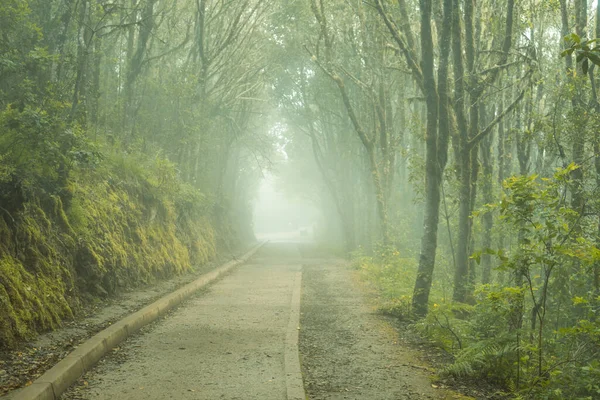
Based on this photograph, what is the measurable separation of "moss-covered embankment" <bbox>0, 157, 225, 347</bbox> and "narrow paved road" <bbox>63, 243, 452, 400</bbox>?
47.4 inches

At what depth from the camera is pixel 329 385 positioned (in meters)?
5.82

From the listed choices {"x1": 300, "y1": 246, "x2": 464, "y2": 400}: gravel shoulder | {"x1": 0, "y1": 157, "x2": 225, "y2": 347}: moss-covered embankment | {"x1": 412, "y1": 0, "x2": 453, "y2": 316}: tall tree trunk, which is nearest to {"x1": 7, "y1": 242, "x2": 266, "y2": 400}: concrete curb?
{"x1": 0, "y1": 157, "x2": 225, "y2": 347}: moss-covered embankment

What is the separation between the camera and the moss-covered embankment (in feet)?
22.3

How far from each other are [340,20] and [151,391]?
16608 millimetres

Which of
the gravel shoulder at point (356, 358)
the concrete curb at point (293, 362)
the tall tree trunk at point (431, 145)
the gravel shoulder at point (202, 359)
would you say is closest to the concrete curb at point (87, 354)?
the gravel shoulder at point (202, 359)

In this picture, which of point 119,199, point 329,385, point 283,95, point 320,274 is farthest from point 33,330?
point 283,95

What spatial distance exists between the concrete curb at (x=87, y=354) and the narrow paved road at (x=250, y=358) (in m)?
0.12

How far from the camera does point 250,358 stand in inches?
267

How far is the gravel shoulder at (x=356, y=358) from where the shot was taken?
18.5 feet

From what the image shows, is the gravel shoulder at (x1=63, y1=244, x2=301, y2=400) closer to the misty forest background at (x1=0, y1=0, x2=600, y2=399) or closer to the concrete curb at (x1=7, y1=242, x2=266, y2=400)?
the concrete curb at (x1=7, y1=242, x2=266, y2=400)

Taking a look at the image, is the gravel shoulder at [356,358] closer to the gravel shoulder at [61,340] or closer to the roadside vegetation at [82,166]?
the gravel shoulder at [61,340]

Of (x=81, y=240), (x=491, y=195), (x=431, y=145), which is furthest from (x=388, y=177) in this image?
(x=81, y=240)

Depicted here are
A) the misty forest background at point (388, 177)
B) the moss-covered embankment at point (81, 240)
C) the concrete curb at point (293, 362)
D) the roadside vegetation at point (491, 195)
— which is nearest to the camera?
the concrete curb at point (293, 362)

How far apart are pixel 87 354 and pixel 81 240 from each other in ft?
11.1
